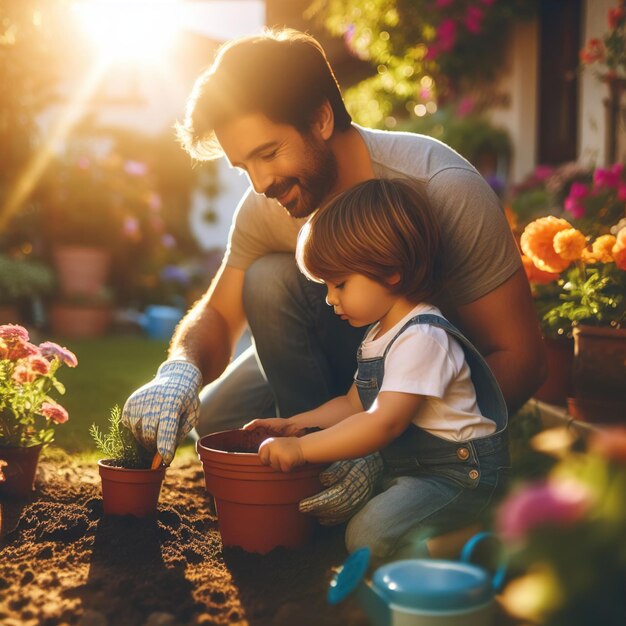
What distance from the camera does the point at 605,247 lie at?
2.48 metres

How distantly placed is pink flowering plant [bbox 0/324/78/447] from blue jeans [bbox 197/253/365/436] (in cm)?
58

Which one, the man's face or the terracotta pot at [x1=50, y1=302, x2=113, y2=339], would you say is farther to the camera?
the terracotta pot at [x1=50, y1=302, x2=113, y2=339]

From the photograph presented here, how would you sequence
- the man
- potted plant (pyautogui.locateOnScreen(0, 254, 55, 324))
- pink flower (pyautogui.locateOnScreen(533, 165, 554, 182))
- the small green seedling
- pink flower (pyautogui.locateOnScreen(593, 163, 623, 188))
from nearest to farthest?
the small green seedling, the man, pink flower (pyautogui.locateOnScreen(593, 163, 623, 188)), pink flower (pyautogui.locateOnScreen(533, 165, 554, 182)), potted plant (pyautogui.locateOnScreen(0, 254, 55, 324))

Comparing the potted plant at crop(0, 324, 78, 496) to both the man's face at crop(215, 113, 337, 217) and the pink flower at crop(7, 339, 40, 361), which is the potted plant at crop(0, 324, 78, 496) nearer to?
the pink flower at crop(7, 339, 40, 361)

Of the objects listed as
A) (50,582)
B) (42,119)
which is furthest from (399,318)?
(42,119)

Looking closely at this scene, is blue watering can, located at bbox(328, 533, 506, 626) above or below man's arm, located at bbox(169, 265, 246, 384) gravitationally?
above

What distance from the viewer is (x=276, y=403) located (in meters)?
2.77

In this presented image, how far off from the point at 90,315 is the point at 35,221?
93cm

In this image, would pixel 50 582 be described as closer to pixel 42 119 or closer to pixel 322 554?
pixel 322 554

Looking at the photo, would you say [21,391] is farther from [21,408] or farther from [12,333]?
[12,333]

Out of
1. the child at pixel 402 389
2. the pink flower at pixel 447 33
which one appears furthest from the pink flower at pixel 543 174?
the child at pixel 402 389

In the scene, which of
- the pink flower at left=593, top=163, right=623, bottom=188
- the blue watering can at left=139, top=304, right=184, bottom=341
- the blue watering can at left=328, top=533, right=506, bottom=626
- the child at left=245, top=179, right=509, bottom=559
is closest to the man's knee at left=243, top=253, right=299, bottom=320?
the child at left=245, top=179, right=509, bottom=559

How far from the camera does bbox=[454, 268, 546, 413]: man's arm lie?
2.19m

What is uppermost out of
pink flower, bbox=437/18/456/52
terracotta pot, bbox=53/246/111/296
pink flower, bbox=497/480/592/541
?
pink flower, bbox=497/480/592/541
